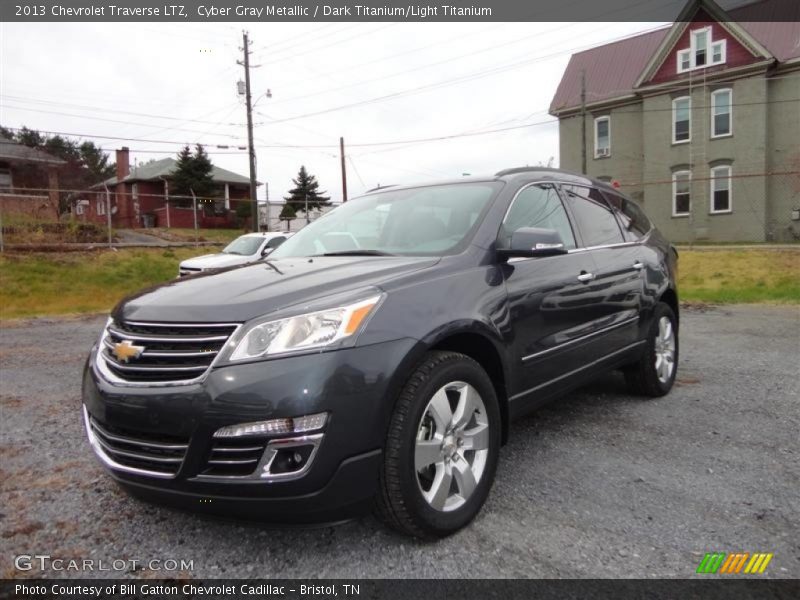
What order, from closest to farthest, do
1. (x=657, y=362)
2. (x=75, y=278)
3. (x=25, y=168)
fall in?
(x=657, y=362)
(x=75, y=278)
(x=25, y=168)

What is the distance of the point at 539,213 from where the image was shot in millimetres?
3662

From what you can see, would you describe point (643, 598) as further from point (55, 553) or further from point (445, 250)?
point (55, 553)

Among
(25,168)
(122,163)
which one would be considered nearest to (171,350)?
(25,168)

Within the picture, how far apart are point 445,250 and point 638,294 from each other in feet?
6.71

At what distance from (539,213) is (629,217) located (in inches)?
60.8

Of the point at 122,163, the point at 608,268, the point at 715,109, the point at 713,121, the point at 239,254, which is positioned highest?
the point at 122,163

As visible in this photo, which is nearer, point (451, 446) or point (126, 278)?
point (451, 446)

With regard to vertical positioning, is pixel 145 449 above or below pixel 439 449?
above

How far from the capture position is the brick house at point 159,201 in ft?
105

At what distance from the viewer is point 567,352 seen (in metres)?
3.49

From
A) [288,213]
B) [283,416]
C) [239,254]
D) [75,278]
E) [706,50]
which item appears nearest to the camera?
[283,416]

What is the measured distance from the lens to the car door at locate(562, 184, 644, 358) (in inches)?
153

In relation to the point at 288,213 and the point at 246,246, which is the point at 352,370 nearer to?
the point at 246,246

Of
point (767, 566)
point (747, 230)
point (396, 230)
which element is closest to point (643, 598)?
point (767, 566)
